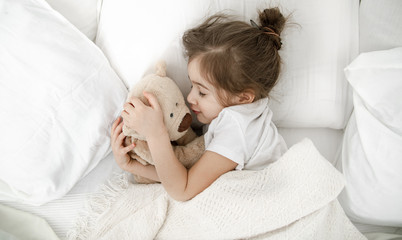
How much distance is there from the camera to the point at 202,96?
824 millimetres

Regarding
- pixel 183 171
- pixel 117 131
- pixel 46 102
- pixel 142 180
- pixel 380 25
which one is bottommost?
pixel 142 180

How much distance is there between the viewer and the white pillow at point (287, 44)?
83 cm

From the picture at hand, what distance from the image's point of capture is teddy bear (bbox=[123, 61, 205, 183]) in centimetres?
75

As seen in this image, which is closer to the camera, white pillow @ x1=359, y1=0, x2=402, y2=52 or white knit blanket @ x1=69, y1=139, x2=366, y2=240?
white knit blanket @ x1=69, y1=139, x2=366, y2=240

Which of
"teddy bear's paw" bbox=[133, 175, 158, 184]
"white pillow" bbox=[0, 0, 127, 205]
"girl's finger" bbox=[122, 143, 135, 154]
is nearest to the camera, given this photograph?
"white pillow" bbox=[0, 0, 127, 205]

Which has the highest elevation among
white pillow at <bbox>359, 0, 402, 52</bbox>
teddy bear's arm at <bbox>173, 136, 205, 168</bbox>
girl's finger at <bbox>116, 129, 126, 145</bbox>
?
white pillow at <bbox>359, 0, 402, 52</bbox>

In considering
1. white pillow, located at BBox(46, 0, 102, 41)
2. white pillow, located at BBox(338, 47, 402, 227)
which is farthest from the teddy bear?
white pillow, located at BBox(338, 47, 402, 227)

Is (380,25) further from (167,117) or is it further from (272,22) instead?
(167,117)

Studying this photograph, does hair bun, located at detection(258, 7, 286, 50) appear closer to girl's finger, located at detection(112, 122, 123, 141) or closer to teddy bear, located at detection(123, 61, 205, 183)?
teddy bear, located at detection(123, 61, 205, 183)

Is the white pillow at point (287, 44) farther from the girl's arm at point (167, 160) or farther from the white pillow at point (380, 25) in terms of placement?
the girl's arm at point (167, 160)

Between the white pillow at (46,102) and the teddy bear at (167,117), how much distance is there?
112 mm

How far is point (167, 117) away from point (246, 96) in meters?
0.26

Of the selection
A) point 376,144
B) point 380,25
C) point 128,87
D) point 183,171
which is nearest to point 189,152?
point 183,171

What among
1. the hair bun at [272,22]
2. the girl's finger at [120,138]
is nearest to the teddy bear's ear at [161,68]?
the girl's finger at [120,138]
